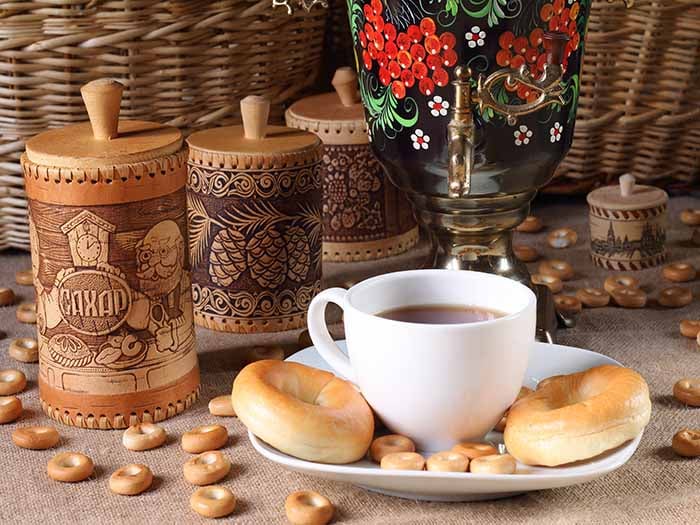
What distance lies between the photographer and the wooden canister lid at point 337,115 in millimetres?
1213

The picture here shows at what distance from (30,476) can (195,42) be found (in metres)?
0.52

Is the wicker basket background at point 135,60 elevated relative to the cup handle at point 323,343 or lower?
elevated

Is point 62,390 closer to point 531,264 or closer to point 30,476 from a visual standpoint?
point 30,476

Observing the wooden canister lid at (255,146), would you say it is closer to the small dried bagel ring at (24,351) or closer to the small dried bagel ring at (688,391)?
the small dried bagel ring at (24,351)

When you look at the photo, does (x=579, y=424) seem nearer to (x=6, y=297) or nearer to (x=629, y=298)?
(x=629, y=298)

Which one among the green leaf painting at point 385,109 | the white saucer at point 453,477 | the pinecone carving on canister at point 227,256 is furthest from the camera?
the pinecone carving on canister at point 227,256

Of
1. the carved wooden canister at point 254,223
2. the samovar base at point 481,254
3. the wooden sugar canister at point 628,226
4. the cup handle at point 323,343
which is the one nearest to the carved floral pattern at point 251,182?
the carved wooden canister at point 254,223

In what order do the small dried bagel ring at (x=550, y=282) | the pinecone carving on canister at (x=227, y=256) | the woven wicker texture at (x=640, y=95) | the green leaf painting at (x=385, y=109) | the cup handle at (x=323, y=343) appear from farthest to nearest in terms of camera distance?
the woven wicker texture at (x=640, y=95)
the small dried bagel ring at (x=550, y=282)
the pinecone carving on canister at (x=227, y=256)
the green leaf painting at (x=385, y=109)
the cup handle at (x=323, y=343)

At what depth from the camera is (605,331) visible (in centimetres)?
106

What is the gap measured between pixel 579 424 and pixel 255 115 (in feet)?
1.48

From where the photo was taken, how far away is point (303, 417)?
737 mm

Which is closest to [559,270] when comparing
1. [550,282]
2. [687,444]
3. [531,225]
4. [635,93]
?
[550,282]

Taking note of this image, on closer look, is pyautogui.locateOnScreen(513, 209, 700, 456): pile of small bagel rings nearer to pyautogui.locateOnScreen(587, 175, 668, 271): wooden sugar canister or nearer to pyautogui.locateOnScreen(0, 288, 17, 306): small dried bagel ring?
pyautogui.locateOnScreen(587, 175, 668, 271): wooden sugar canister

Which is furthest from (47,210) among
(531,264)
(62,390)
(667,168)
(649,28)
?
(667,168)
